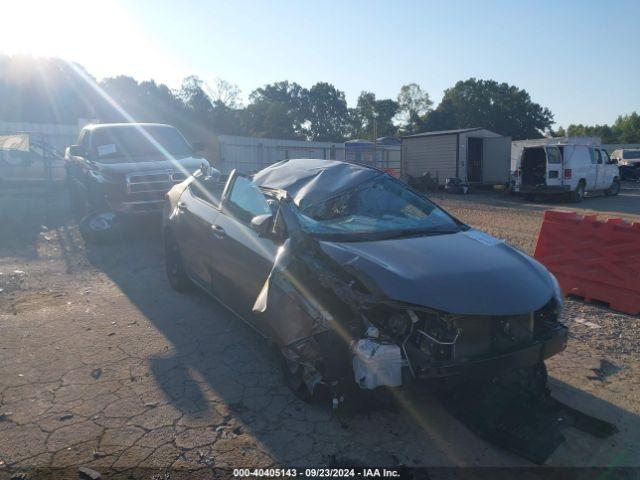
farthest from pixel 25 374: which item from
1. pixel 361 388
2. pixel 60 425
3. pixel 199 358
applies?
pixel 361 388

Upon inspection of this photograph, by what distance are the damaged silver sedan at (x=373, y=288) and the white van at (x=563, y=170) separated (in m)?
15.4

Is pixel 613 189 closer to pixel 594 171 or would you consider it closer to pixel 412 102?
pixel 594 171

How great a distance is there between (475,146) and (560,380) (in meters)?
22.5

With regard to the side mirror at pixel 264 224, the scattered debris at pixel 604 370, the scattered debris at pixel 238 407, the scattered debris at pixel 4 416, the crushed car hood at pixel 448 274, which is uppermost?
the side mirror at pixel 264 224

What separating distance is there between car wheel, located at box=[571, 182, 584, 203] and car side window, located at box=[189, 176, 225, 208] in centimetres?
1598

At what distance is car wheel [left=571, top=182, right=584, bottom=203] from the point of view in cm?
1855

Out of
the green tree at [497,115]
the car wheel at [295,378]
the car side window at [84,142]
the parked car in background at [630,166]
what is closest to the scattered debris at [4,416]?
the car wheel at [295,378]

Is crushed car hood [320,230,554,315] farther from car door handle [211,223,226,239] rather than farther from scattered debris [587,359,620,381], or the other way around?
car door handle [211,223,226,239]

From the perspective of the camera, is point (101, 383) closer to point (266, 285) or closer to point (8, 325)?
point (266, 285)

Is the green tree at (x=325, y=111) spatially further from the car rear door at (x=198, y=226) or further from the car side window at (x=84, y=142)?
the car rear door at (x=198, y=226)

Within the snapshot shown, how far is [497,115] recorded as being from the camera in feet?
201

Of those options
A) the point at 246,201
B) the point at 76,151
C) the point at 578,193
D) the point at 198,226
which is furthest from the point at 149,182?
the point at 578,193

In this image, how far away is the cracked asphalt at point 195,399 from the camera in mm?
3176

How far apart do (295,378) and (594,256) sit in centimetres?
410
